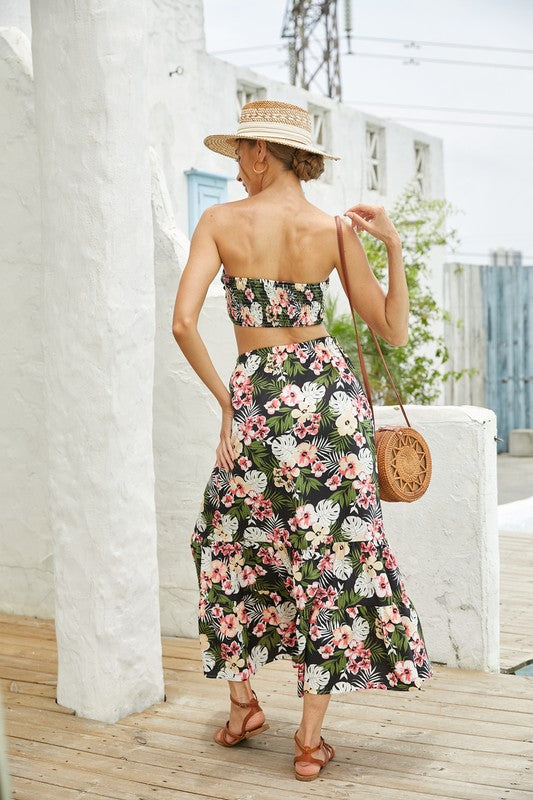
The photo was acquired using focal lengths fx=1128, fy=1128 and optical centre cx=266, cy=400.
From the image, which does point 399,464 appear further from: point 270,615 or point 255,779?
point 255,779

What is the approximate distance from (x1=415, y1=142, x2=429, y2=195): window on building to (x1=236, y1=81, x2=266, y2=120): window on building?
4.12 metres

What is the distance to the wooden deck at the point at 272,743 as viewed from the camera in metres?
3.19

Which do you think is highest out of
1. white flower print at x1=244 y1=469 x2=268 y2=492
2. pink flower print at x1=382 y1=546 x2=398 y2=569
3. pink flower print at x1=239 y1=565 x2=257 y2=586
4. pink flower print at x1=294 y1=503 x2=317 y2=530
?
white flower print at x1=244 y1=469 x2=268 y2=492

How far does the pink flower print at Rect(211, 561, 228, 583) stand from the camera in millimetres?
3455

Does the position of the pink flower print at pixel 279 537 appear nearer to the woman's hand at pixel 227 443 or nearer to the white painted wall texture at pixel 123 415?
the woman's hand at pixel 227 443

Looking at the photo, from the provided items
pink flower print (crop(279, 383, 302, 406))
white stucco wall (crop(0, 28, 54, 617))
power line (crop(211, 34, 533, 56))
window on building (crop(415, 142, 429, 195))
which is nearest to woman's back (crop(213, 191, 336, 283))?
pink flower print (crop(279, 383, 302, 406))

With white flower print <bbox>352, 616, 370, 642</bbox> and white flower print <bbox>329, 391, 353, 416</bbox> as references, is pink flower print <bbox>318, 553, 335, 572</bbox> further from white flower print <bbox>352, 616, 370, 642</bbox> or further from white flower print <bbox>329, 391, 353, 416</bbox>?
white flower print <bbox>329, 391, 353, 416</bbox>

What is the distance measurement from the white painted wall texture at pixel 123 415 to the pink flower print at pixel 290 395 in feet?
2.35

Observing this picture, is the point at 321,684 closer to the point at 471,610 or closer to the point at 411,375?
the point at 471,610

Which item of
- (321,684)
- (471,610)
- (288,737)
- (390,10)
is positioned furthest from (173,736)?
(390,10)

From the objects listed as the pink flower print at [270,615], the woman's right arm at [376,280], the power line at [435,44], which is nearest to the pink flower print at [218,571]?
the pink flower print at [270,615]

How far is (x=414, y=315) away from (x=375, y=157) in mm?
2196

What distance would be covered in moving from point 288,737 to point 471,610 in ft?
3.33

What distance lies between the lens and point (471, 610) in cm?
429
